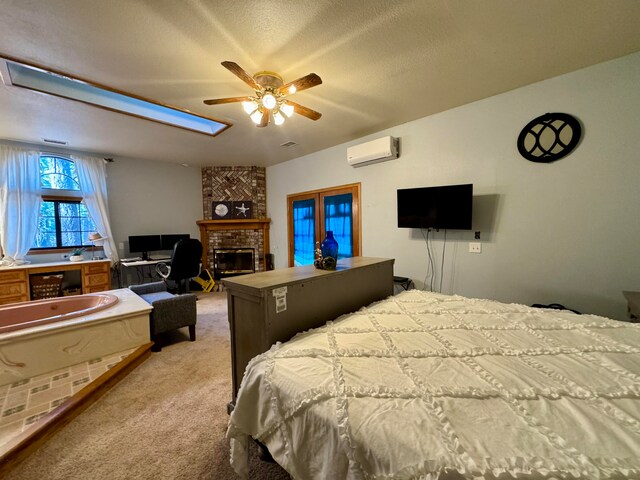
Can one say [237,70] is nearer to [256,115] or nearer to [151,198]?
[256,115]

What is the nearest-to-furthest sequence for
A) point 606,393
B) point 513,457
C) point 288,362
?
point 513,457 < point 606,393 < point 288,362

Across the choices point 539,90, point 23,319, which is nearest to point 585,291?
point 539,90

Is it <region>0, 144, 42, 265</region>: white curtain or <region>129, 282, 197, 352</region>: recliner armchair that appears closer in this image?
<region>129, 282, 197, 352</region>: recliner armchair

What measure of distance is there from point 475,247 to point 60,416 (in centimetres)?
384

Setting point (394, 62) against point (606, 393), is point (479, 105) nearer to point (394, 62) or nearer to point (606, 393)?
point (394, 62)

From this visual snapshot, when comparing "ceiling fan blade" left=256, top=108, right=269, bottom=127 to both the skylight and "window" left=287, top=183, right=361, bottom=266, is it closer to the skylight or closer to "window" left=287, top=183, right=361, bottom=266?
the skylight

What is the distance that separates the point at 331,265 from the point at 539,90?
267 centimetres

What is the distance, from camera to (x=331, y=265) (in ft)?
5.82

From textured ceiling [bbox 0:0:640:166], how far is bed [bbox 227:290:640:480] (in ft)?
6.48

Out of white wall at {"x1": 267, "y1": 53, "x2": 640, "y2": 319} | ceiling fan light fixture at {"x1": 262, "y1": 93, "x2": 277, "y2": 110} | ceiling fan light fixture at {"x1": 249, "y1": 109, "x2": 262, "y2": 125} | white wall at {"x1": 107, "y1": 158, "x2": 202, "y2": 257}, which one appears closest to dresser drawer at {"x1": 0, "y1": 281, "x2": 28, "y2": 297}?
white wall at {"x1": 107, "y1": 158, "x2": 202, "y2": 257}

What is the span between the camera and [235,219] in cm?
571

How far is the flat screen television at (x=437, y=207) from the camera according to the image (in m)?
2.77

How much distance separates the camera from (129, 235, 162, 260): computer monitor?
4855 millimetres

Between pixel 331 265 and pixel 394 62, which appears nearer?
pixel 331 265
